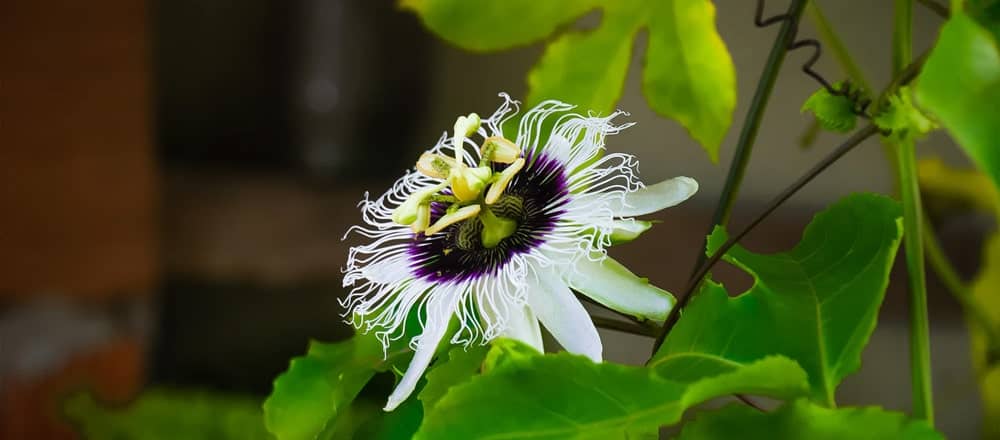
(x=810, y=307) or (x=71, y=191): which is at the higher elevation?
(x=810, y=307)

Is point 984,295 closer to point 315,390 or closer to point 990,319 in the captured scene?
point 990,319

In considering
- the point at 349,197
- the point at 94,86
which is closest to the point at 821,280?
the point at 349,197

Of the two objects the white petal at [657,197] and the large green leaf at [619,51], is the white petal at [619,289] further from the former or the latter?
the large green leaf at [619,51]

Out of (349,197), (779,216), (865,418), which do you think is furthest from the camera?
(349,197)

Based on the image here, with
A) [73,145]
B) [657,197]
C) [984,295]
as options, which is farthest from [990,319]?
[73,145]

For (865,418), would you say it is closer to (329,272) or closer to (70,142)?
(329,272)

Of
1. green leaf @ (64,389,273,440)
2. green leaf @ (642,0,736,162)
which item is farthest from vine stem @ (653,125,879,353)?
green leaf @ (64,389,273,440)

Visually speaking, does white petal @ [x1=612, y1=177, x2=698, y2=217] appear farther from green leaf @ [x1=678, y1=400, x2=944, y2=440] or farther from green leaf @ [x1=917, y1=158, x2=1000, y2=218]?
green leaf @ [x1=917, y1=158, x2=1000, y2=218]
